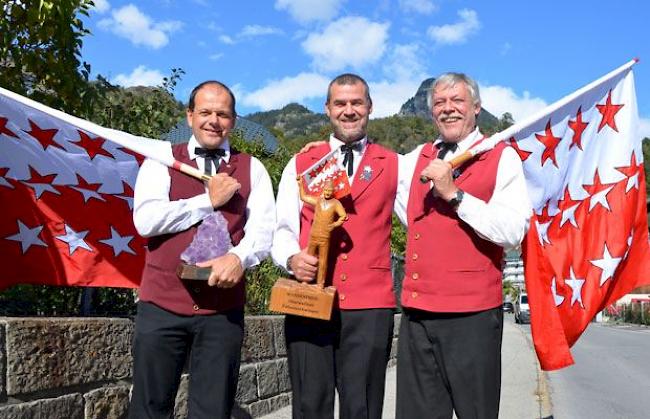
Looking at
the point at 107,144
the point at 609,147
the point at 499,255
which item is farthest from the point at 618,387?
the point at 107,144

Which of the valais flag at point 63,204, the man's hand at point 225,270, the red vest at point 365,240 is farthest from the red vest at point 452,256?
the valais flag at point 63,204

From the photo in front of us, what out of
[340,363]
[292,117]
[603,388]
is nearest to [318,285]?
[340,363]

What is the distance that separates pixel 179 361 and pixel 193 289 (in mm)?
315

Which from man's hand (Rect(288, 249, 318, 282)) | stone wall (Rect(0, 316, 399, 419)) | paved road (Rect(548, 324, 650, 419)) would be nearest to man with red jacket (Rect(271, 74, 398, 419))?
man's hand (Rect(288, 249, 318, 282))

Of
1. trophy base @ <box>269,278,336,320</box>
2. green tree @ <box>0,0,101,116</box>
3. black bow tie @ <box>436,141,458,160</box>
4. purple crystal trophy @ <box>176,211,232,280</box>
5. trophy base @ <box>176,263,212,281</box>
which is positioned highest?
green tree @ <box>0,0,101,116</box>

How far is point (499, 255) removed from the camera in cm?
317

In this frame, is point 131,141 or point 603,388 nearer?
point 131,141

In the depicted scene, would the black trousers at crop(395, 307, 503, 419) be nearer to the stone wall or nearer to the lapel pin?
the lapel pin

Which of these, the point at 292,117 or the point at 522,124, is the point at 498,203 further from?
the point at 292,117

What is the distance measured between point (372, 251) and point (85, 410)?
192cm

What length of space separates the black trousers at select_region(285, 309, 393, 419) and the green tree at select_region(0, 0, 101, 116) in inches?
95.9

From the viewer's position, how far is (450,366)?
121 inches

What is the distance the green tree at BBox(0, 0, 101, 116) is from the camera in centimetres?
443

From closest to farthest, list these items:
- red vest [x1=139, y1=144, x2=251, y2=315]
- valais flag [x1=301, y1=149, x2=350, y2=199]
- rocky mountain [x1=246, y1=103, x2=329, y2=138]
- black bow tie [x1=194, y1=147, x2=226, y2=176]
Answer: red vest [x1=139, y1=144, x2=251, y2=315], valais flag [x1=301, y1=149, x2=350, y2=199], black bow tie [x1=194, y1=147, x2=226, y2=176], rocky mountain [x1=246, y1=103, x2=329, y2=138]
